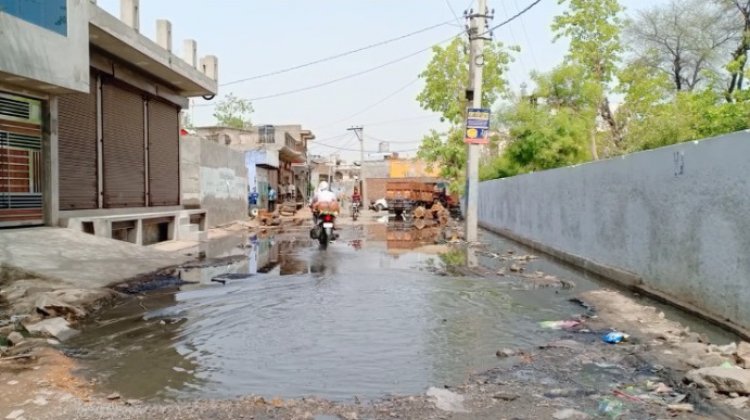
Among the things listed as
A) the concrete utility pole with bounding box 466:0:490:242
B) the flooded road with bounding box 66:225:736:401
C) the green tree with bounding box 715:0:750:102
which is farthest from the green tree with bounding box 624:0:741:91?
the flooded road with bounding box 66:225:736:401

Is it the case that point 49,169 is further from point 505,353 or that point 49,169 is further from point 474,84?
point 474,84

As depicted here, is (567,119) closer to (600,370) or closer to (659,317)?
(659,317)

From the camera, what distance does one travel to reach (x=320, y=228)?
17.9 metres

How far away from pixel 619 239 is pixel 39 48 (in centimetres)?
1086

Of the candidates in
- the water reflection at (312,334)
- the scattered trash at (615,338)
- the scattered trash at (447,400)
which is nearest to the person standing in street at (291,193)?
the water reflection at (312,334)

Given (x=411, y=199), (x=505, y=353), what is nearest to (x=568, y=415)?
(x=505, y=353)

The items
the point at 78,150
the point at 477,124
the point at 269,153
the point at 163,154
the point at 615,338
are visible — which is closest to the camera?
the point at 615,338

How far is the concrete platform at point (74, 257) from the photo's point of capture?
9062 mm

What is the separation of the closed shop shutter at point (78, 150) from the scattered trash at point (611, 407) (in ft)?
40.6

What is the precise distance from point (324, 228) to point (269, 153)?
77.1 ft

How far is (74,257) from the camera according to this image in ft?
33.4

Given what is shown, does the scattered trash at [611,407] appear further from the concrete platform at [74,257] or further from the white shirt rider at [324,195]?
the white shirt rider at [324,195]

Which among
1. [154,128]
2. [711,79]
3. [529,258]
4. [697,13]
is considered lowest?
[529,258]

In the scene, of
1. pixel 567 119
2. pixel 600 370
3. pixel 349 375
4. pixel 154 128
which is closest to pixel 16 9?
pixel 154 128
